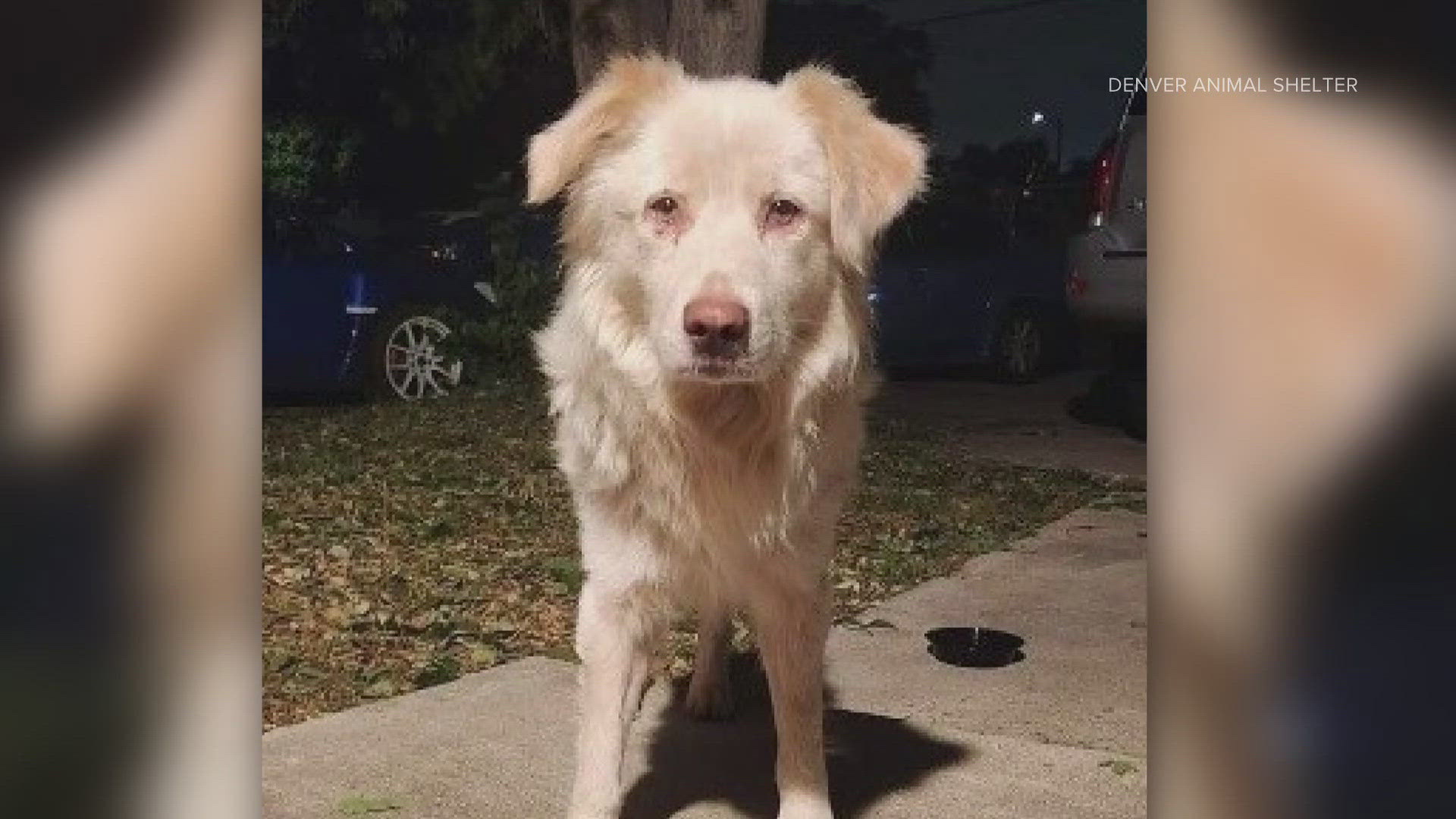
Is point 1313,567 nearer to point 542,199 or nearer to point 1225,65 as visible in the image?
point 1225,65

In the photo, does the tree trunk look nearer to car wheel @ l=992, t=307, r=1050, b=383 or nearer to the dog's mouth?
the dog's mouth

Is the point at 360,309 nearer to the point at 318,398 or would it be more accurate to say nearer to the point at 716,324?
the point at 318,398

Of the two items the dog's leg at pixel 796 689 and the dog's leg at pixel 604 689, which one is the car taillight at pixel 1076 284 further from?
the dog's leg at pixel 604 689

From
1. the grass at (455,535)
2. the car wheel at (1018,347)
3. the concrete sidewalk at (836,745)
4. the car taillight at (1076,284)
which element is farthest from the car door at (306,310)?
the concrete sidewalk at (836,745)

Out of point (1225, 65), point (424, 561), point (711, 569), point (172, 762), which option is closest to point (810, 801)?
point (711, 569)

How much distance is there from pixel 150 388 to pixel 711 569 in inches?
A: 85.0

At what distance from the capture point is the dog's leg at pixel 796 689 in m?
3.19

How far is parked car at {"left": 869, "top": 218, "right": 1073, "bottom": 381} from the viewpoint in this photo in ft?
44.8

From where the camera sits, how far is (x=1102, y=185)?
32.6ft

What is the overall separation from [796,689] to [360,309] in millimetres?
8758

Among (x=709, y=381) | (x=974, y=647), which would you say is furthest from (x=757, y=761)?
(x=974, y=647)

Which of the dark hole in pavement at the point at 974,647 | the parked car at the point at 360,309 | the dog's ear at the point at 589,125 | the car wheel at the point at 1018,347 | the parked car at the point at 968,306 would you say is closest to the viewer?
the dog's ear at the point at 589,125

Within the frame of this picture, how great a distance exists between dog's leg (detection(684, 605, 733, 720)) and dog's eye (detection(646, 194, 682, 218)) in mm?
1393

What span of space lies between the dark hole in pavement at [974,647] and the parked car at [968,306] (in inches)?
326
